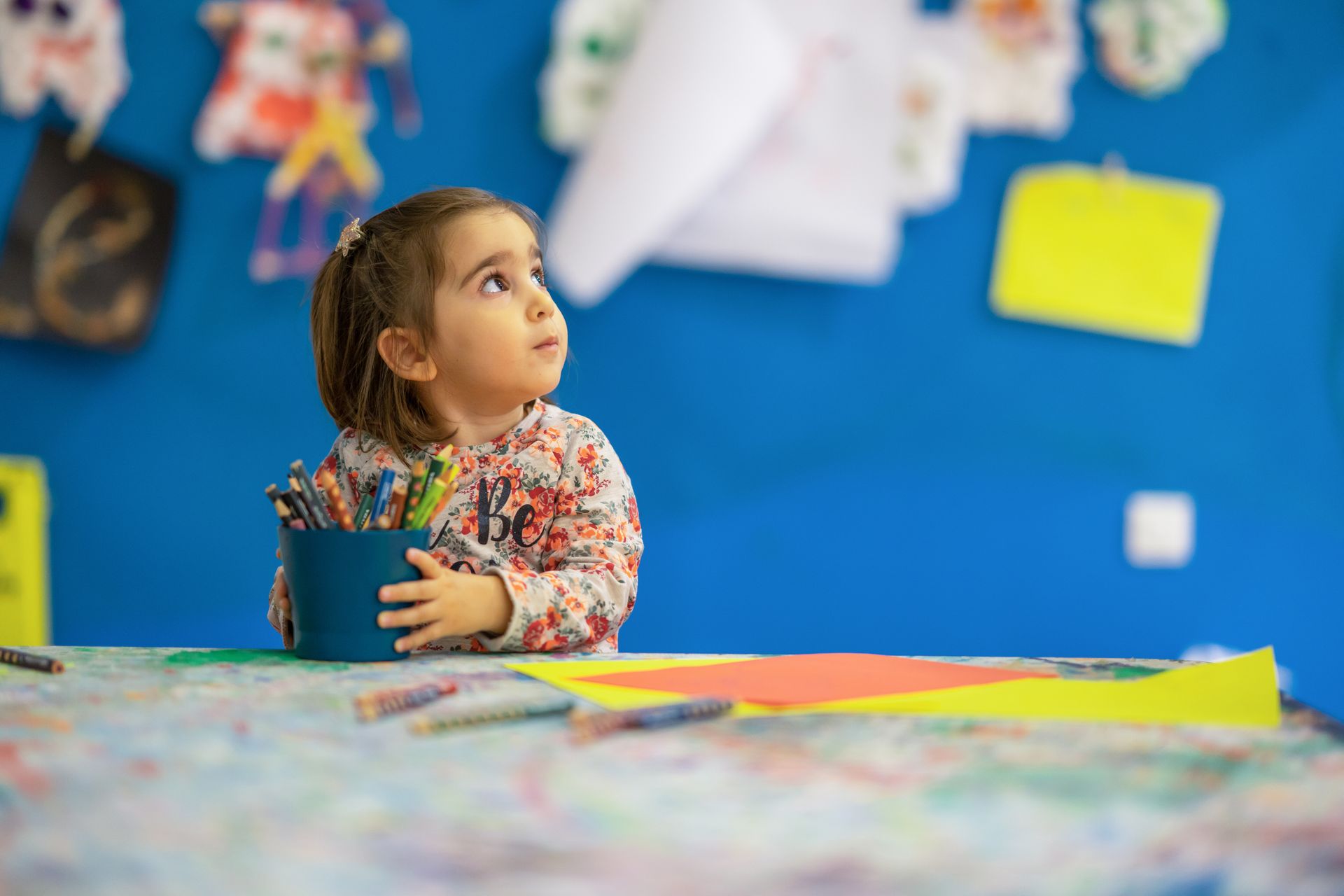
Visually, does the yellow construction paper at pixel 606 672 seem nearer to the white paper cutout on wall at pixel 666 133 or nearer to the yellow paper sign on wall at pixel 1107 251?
the white paper cutout on wall at pixel 666 133

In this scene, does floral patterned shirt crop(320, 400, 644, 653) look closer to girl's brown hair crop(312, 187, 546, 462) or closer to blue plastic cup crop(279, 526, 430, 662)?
girl's brown hair crop(312, 187, 546, 462)

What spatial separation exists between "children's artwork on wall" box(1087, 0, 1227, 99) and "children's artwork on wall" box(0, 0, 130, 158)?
1.33 meters

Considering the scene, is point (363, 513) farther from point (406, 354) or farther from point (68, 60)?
point (68, 60)

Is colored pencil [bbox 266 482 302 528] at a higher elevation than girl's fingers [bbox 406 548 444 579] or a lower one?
higher

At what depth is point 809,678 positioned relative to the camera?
0.63 metres

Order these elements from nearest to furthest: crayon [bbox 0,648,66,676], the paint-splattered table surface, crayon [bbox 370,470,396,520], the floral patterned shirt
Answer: the paint-splattered table surface
crayon [bbox 0,648,66,676]
crayon [bbox 370,470,396,520]
the floral patterned shirt

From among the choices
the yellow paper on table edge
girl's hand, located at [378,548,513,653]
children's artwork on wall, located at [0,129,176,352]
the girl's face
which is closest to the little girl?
the girl's face

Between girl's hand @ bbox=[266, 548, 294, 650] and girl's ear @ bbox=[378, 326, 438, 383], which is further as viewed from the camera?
girl's ear @ bbox=[378, 326, 438, 383]

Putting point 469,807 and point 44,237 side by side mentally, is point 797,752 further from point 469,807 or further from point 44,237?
point 44,237

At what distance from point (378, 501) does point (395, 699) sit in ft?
0.73

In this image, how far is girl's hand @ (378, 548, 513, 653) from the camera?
0.68 m

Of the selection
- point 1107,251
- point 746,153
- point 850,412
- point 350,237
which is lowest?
point 850,412

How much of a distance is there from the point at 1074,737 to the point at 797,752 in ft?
0.41

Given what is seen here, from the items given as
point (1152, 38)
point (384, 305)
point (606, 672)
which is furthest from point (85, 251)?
point (1152, 38)
